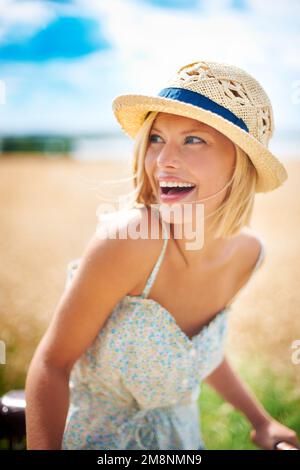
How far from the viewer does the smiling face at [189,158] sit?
203 cm

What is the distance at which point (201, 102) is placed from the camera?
1.97 metres

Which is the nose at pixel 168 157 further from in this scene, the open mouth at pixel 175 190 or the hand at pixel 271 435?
the hand at pixel 271 435

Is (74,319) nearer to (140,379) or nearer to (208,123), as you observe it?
A: (140,379)

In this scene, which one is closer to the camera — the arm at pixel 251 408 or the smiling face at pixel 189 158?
the smiling face at pixel 189 158

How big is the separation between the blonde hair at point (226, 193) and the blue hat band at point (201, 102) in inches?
7.4

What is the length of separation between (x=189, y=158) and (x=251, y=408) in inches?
56.2

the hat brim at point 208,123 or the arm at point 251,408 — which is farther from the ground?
the hat brim at point 208,123

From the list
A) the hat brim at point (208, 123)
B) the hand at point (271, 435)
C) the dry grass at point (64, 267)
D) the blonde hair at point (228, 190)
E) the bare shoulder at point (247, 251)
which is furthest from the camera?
the dry grass at point (64, 267)

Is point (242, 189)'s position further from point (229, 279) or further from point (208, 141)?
point (229, 279)

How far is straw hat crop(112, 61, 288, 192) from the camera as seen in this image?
1963 millimetres

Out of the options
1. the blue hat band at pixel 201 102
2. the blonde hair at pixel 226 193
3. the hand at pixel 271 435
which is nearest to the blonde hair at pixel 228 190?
the blonde hair at pixel 226 193

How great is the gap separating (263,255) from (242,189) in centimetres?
58

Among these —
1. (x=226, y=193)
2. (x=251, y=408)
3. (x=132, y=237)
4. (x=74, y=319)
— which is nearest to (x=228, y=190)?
(x=226, y=193)

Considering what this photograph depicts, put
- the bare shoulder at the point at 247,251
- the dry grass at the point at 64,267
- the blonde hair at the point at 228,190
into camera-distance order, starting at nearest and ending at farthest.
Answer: the blonde hair at the point at 228,190 → the bare shoulder at the point at 247,251 → the dry grass at the point at 64,267
